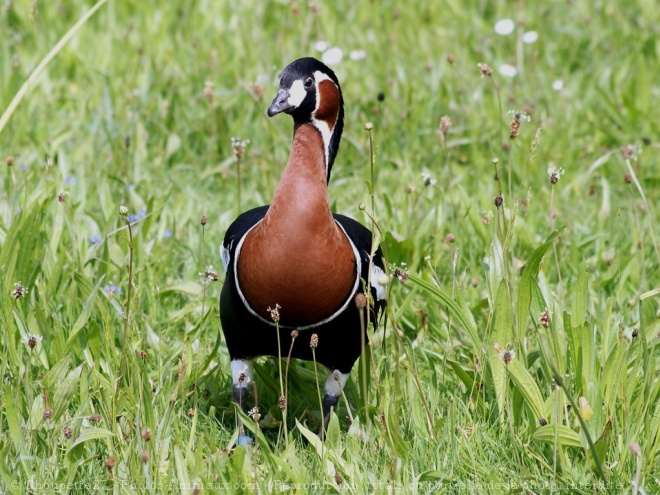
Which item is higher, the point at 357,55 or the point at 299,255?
the point at 357,55

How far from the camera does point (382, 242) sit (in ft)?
9.06

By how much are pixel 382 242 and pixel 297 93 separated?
64cm

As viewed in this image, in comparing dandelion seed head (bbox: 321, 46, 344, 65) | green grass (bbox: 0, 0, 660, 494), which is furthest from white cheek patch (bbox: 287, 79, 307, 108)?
dandelion seed head (bbox: 321, 46, 344, 65)

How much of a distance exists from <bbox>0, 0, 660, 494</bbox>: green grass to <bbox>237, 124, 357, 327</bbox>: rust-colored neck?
6cm

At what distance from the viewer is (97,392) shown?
317cm

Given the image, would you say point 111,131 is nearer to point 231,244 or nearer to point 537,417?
point 231,244

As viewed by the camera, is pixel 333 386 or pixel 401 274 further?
pixel 333 386

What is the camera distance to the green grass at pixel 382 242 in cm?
295

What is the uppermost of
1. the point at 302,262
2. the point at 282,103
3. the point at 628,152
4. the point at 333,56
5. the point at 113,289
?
the point at 333,56

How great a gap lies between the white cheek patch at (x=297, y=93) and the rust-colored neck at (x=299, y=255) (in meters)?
0.11

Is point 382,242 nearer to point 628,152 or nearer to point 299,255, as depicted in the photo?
point 299,255

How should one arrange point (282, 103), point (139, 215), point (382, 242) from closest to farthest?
1. point (382, 242)
2. point (282, 103)
3. point (139, 215)

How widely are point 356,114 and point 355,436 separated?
2.82 metres

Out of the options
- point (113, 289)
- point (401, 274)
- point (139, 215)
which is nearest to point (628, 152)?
point (401, 274)
